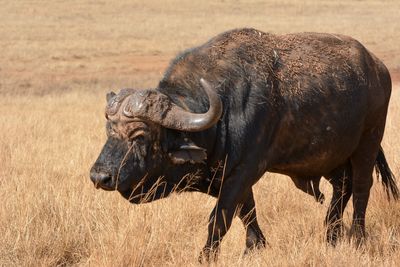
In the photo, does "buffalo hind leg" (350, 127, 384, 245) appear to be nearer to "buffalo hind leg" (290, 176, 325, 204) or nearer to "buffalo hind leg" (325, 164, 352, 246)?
"buffalo hind leg" (325, 164, 352, 246)

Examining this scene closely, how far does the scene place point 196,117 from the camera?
5016 millimetres

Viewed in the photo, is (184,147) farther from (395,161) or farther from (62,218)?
(395,161)

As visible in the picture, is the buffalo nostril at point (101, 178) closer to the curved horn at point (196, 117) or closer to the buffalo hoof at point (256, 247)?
the curved horn at point (196, 117)

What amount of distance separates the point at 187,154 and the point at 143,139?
1.06 ft

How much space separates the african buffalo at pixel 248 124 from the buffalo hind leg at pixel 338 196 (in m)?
0.01

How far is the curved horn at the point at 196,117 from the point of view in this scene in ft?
16.0

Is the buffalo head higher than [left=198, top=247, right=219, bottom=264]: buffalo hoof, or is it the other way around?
the buffalo head

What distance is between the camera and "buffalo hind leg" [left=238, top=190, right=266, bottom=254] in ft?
19.6

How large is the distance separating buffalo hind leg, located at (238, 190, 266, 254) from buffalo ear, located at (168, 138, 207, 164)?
974mm

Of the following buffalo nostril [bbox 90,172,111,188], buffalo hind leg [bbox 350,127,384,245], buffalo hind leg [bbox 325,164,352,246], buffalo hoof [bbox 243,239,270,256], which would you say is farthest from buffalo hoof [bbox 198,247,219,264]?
buffalo hind leg [bbox 350,127,384,245]

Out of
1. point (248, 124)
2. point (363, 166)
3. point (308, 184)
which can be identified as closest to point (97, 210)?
point (248, 124)

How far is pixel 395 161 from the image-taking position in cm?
848

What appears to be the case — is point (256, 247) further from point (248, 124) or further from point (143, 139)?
point (143, 139)

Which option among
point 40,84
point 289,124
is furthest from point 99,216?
point 40,84
